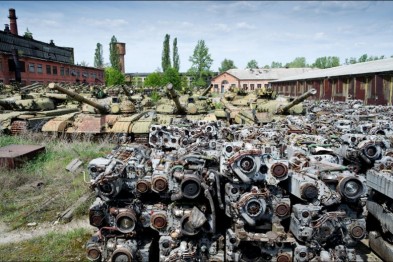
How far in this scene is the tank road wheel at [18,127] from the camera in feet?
50.2

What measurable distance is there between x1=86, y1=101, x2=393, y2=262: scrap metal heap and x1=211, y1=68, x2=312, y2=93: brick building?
190 ft

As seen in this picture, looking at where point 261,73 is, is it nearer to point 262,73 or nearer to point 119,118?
point 262,73

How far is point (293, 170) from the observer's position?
6.42 m

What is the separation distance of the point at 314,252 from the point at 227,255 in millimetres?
1632

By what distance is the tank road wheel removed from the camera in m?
15.3

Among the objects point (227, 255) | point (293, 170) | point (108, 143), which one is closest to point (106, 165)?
point (227, 255)

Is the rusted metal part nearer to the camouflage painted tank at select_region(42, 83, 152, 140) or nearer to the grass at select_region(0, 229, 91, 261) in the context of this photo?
the camouflage painted tank at select_region(42, 83, 152, 140)

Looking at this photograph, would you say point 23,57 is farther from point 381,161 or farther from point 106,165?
point 381,161

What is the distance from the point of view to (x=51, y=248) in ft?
22.7

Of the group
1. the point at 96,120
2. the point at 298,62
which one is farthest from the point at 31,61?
the point at 298,62

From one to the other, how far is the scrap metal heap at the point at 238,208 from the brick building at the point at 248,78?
5805 centimetres

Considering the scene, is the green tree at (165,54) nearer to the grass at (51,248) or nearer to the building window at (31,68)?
the building window at (31,68)

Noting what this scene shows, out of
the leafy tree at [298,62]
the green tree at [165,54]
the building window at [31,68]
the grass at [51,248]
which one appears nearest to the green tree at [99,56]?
the green tree at [165,54]

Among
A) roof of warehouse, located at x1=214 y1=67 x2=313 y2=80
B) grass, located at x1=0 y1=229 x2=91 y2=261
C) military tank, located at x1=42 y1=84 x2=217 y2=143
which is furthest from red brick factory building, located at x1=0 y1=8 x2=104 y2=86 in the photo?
grass, located at x1=0 y1=229 x2=91 y2=261
